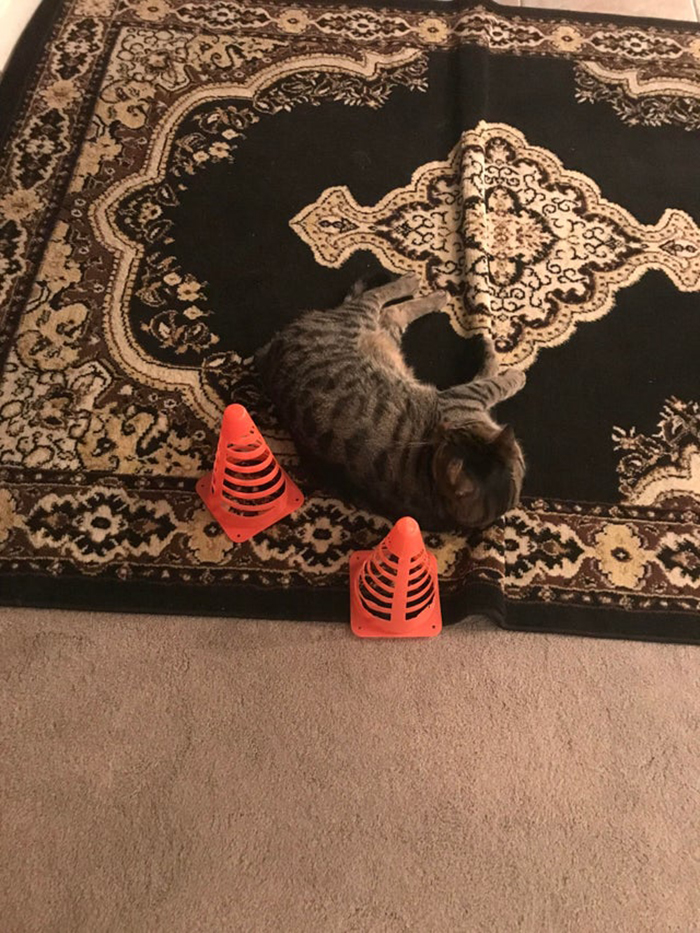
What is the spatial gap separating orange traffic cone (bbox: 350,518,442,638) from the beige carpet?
0.04 metres

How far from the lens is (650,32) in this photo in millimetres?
2244

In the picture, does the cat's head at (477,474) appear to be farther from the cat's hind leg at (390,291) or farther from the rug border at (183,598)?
the cat's hind leg at (390,291)

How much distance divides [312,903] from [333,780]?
0.19 meters

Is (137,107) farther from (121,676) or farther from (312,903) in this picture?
(312,903)

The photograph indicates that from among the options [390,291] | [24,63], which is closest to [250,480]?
[390,291]

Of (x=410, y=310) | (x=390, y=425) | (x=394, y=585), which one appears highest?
(x=410, y=310)

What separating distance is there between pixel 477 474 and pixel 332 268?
29.6 inches

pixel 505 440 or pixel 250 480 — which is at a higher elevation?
pixel 505 440

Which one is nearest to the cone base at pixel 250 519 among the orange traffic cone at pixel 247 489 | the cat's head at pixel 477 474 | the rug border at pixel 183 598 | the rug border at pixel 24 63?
the orange traffic cone at pixel 247 489

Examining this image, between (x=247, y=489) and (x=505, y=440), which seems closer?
(x=505, y=440)

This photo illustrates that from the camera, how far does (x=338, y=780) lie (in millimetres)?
1314

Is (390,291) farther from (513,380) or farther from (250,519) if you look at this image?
(250,519)

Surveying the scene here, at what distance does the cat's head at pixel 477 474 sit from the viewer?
4.41ft

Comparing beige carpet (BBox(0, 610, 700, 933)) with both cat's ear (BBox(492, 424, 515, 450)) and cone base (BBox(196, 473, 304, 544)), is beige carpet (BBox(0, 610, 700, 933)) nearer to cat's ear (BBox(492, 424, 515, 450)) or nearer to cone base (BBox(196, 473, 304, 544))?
cone base (BBox(196, 473, 304, 544))
